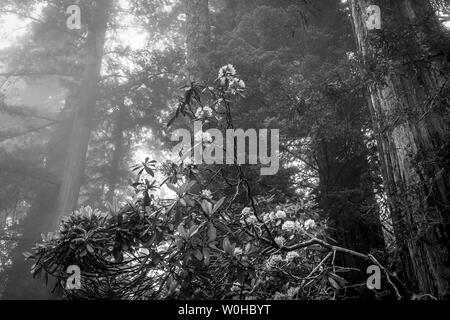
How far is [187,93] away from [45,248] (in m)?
1.90

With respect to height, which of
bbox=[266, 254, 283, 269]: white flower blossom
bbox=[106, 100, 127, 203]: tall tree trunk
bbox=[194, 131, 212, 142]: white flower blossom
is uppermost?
Answer: bbox=[106, 100, 127, 203]: tall tree trunk

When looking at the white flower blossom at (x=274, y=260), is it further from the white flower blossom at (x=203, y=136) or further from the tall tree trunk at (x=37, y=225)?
the tall tree trunk at (x=37, y=225)

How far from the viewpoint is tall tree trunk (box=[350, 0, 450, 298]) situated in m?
3.28

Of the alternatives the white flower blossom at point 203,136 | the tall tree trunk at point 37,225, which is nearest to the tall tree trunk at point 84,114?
the tall tree trunk at point 37,225

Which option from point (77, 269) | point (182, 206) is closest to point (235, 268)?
point (182, 206)

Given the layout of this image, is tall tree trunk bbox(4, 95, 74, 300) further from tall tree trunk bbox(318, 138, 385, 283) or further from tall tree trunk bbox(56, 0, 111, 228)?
tall tree trunk bbox(318, 138, 385, 283)

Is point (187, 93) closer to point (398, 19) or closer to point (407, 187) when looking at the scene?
point (407, 187)

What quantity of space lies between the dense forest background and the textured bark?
39 millimetres

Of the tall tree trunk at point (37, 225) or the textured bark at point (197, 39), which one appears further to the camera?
the tall tree trunk at point (37, 225)

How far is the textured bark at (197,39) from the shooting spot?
7.69m

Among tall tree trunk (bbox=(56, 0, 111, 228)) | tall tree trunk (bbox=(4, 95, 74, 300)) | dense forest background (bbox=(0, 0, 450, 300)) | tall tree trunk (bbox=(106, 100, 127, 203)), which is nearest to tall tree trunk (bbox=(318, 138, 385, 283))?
dense forest background (bbox=(0, 0, 450, 300))

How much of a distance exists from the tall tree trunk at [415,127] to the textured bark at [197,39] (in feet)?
13.1

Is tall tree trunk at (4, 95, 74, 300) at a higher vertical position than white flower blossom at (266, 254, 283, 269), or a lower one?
higher
